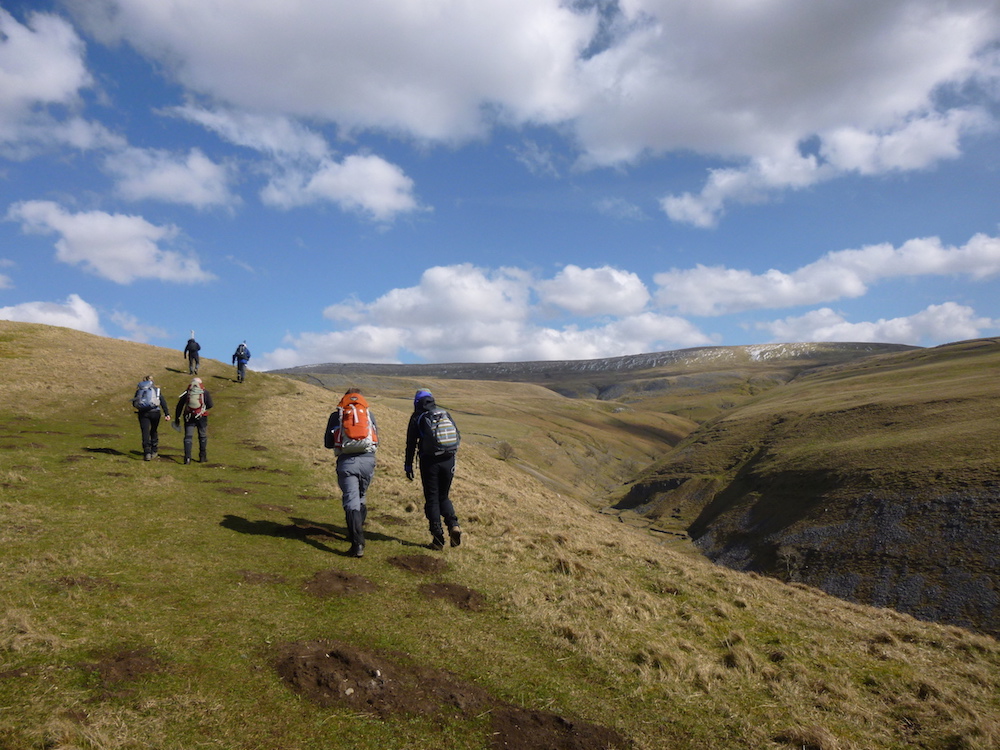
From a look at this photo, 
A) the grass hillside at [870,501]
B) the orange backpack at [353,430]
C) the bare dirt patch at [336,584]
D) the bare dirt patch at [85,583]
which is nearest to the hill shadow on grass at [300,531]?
the bare dirt patch at [336,584]

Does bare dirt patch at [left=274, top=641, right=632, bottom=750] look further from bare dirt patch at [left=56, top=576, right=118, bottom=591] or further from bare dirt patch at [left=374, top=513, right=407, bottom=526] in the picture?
bare dirt patch at [left=374, top=513, right=407, bottom=526]

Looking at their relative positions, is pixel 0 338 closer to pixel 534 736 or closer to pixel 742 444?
pixel 534 736

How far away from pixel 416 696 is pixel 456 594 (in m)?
3.66

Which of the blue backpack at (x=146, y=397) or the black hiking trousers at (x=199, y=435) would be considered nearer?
the blue backpack at (x=146, y=397)

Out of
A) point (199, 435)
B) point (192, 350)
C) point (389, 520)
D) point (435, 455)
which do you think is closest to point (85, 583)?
point (435, 455)

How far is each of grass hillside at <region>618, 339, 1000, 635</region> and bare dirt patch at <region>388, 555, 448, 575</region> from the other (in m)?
30.7

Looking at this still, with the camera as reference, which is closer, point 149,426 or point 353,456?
point 353,456

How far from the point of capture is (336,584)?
9977mm

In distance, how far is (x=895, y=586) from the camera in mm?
32438

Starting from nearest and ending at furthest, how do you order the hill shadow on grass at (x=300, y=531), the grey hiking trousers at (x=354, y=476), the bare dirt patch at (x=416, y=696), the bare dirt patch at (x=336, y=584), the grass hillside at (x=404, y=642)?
the grass hillside at (x=404, y=642) < the bare dirt patch at (x=416, y=696) < the bare dirt patch at (x=336, y=584) < the grey hiking trousers at (x=354, y=476) < the hill shadow on grass at (x=300, y=531)

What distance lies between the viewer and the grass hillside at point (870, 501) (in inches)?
1264

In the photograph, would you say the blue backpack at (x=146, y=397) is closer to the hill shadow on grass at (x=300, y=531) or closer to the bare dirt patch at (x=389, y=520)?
the hill shadow on grass at (x=300, y=531)

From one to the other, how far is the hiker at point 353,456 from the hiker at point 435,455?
0.91 m

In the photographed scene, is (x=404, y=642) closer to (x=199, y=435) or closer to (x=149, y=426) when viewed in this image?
(x=199, y=435)
